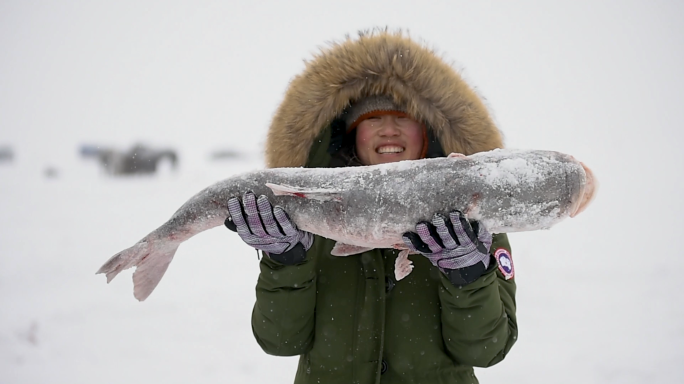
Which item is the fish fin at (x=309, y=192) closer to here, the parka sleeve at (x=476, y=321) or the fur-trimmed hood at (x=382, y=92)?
the fur-trimmed hood at (x=382, y=92)

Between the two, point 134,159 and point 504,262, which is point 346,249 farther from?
point 134,159

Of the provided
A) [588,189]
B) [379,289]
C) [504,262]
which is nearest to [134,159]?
[379,289]

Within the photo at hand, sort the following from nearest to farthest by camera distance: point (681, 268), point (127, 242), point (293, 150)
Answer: point (293, 150)
point (681, 268)
point (127, 242)

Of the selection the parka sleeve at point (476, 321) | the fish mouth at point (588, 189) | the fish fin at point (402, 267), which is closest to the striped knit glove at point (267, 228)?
the fish fin at point (402, 267)

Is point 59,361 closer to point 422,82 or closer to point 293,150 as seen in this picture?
point 293,150

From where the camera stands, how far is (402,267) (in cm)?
220

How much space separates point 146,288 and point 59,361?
8.52 feet

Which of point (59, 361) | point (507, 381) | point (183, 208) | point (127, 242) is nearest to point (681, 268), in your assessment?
point (507, 381)

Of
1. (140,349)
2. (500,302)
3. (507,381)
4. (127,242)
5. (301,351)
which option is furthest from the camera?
(127,242)

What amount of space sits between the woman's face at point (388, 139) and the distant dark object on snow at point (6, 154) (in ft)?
86.0

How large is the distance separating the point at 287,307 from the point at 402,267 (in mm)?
620

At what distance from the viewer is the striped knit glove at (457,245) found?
204 cm

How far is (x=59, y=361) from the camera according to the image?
14.7 feet

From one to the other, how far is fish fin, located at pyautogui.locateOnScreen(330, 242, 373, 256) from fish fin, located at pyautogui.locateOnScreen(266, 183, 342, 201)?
263mm
